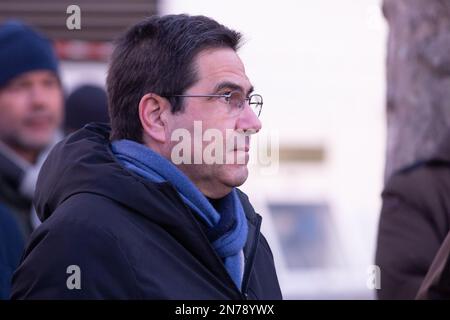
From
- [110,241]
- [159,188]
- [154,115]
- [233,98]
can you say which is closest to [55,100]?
[154,115]

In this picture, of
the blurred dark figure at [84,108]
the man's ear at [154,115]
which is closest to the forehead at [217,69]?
the man's ear at [154,115]

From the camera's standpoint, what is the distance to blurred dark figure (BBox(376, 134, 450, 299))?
3.72 metres

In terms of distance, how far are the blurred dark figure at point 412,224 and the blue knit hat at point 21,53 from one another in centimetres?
200

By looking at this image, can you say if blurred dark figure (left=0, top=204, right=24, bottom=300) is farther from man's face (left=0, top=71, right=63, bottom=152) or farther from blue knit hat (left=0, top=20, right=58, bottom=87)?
blue knit hat (left=0, top=20, right=58, bottom=87)

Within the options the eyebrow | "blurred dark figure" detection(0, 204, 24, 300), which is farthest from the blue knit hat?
the eyebrow

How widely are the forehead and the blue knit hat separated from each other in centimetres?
244

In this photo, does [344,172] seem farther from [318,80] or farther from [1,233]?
[1,233]

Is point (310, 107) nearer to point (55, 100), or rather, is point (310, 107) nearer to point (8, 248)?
point (55, 100)

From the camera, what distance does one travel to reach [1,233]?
3.72 metres

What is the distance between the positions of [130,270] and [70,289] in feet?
0.48

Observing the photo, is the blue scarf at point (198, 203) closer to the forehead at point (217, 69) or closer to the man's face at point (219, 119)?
the man's face at point (219, 119)

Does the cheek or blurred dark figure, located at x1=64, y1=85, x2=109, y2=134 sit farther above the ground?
the cheek

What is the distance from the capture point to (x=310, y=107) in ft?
28.8

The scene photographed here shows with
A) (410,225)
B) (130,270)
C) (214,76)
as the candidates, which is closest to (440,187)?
(410,225)
